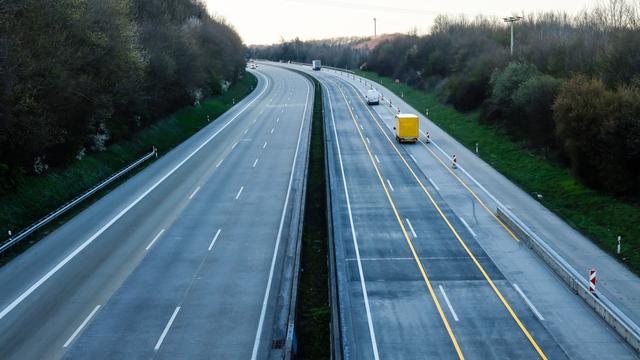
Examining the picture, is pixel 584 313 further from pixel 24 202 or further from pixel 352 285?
pixel 24 202

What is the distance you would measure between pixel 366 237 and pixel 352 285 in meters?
5.24

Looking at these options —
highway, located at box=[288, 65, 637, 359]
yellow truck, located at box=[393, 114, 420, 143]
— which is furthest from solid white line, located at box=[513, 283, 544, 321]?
yellow truck, located at box=[393, 114, 420, 143]

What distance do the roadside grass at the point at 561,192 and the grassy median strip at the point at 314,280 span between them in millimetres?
10664

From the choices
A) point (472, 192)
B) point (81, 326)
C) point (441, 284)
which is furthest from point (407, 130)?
point (81, 326)

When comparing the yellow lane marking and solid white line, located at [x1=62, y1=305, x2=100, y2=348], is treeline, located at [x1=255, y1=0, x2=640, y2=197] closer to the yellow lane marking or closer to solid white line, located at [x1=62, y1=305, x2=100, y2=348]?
the yellow lane marking

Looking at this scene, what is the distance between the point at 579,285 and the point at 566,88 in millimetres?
17035

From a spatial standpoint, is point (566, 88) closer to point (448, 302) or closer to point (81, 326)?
point (448, 302)

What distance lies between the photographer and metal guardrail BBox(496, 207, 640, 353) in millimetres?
16672

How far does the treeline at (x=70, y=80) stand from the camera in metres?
27.4

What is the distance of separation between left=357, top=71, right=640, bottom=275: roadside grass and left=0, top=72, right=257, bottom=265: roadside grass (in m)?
22.3

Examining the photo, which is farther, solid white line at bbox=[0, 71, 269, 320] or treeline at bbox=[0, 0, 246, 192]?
treeline at bbox=[0, 0, 246, 192]

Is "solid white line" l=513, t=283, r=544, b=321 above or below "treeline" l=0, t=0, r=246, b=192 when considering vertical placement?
below

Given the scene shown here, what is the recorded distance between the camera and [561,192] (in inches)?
1254

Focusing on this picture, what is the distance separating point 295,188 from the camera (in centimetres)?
3369
